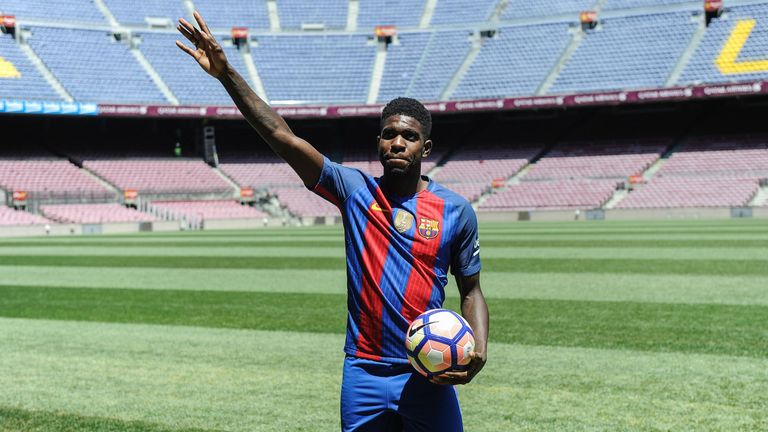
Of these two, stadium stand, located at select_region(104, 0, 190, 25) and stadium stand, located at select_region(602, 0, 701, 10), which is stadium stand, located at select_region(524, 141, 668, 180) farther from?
stadium stand, located at select_region(104, 0, 190, 25)

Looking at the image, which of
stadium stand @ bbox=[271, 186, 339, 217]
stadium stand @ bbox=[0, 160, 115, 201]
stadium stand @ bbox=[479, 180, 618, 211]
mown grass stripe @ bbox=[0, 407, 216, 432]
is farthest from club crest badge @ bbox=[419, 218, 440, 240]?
stadium stand @ bbox=[271, 186, 339, 217]

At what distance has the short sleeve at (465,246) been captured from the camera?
12.1 feet

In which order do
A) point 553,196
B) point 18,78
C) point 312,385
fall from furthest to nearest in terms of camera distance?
point 18,78
point 553,196
point 312,385

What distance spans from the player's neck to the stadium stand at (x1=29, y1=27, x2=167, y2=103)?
2080 inches

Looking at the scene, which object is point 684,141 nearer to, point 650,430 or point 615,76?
point 615,76

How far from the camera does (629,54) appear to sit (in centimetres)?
5359

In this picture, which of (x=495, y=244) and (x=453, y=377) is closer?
(x=453, y=377)

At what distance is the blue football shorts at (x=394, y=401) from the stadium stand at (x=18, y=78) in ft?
169

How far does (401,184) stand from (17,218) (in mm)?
42367

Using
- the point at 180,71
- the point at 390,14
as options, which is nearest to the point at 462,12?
the point at 390,14

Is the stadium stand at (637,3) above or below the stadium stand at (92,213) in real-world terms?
above

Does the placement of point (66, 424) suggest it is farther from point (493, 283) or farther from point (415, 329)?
point (493, 283)

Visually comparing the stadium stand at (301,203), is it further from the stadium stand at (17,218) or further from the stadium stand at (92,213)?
the stadium stand at (17,218)

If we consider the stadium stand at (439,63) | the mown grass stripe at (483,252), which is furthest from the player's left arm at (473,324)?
the stadium stand at (439,63)
